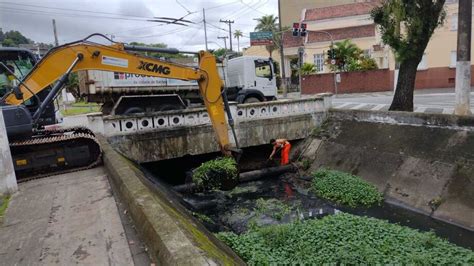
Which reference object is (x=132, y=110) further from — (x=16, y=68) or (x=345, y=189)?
(x=345, y=189)

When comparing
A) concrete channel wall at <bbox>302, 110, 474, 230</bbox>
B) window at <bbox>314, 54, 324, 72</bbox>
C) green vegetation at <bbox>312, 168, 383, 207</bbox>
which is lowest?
green vegetation at <bbox>312, 168, 383, 207</bbox>

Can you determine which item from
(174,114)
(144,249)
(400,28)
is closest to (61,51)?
(174,114)

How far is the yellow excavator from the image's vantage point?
6.21 meters

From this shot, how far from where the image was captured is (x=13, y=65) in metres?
7.82

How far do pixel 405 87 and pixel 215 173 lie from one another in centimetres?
706

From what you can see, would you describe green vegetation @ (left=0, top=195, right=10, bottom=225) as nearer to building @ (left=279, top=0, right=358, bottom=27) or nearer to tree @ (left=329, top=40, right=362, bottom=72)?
tree @ (left=329, top=40, right=362, bottom=72)

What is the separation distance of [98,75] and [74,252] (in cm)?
920

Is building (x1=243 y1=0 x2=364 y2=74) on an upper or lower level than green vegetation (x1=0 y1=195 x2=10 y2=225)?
upper

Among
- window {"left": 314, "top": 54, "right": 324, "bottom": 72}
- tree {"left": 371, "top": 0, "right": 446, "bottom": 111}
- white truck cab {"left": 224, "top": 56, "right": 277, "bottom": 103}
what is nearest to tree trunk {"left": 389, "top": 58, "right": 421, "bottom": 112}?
tree {"left": 371, "top": 0, "right": 446, "bottom": 111}

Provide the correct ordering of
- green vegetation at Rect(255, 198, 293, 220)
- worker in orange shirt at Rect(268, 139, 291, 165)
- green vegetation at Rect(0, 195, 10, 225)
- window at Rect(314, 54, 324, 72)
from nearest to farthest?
green vegetation at Rect(0, 195, 10, 225)
green vegetation at Rect(255, 198, 293, 220)
worker in orange shirt at Rect(268, 139, 291, 165)
window at Rect(314, 54, 324, 72)

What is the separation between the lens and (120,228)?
13.3 feet

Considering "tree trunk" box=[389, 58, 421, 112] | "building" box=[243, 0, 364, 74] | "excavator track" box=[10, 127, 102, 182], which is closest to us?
"excavator track" box=[10, 127, 102, 182]

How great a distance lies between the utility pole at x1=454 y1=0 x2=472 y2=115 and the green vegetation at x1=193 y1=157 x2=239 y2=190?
269 inches

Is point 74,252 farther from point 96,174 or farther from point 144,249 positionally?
point 96,174
